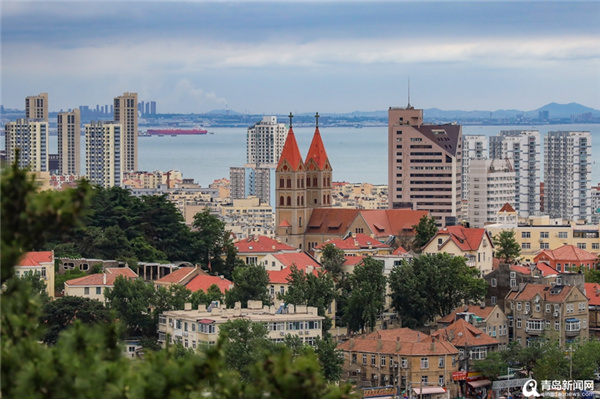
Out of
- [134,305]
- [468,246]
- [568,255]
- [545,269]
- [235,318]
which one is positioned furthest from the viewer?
[568,255]

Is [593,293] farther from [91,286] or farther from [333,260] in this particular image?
[91,286]

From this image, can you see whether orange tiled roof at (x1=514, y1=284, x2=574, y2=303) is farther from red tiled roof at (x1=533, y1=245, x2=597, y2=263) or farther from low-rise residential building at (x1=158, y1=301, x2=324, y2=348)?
red tiled roof at (x1=533, y1=245, x2=597, y2=263)

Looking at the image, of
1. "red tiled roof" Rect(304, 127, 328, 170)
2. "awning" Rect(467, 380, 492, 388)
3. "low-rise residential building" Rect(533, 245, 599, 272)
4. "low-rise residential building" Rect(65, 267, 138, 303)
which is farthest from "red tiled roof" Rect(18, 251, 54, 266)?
"red tiled roof" Rect(304, 127, 328, 170)

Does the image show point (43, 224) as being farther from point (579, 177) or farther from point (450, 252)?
point (579, 177)

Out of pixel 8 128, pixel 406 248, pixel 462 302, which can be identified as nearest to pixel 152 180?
pixel 8 128

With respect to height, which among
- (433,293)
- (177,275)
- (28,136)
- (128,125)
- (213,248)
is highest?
(128,125)

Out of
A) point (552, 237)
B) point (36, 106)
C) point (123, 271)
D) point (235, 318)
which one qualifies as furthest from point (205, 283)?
point (36, 106)
